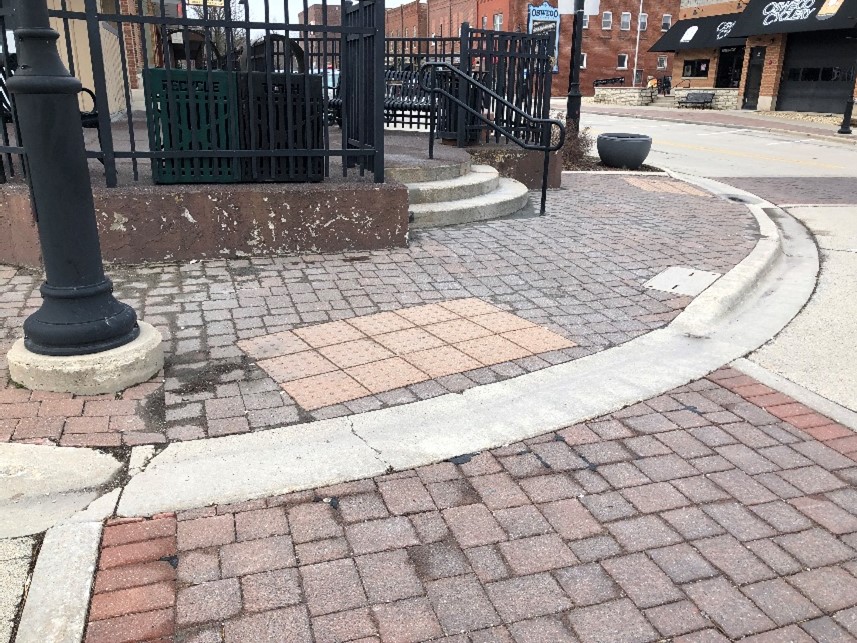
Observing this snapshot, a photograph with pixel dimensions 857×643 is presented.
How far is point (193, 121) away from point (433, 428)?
3.58 metres

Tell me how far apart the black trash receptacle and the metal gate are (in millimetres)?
28481

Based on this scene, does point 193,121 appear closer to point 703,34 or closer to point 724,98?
point 724,98

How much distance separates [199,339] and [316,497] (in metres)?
1.80

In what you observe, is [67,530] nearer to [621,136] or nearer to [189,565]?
[189,565]

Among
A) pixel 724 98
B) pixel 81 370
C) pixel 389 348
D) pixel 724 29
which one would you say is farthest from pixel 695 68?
pixel 81 370

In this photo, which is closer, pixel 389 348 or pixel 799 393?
pixel 799 393

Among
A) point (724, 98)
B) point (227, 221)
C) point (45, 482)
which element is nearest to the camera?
point (45, 482)

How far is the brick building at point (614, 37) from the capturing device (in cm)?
5456

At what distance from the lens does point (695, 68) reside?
4272cm

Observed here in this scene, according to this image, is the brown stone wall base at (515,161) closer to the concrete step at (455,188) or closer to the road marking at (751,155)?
the concrete step at (455,188)

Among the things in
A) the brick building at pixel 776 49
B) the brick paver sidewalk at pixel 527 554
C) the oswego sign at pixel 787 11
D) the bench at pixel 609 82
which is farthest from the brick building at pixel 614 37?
the brick paver sidewalk at pixel 527 554

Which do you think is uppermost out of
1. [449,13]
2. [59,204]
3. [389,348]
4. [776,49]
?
[449,13]

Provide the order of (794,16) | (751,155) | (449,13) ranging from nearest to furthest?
1. (751,155)
2. (794,16)
3. (449,13)

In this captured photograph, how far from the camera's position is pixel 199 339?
4301 millimetres
